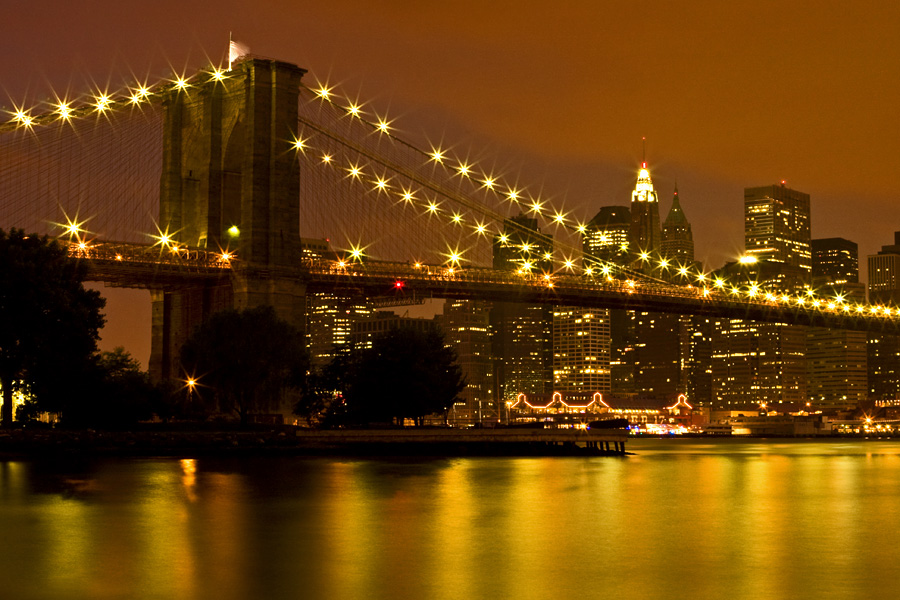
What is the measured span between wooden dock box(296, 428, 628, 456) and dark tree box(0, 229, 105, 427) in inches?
456

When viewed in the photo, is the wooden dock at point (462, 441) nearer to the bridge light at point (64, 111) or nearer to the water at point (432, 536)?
the water at point (432, 536)

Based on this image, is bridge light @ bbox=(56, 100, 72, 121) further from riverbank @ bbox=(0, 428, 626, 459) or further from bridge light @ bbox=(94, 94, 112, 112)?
riverbank @ bbox=(0, 428, 626, 459)

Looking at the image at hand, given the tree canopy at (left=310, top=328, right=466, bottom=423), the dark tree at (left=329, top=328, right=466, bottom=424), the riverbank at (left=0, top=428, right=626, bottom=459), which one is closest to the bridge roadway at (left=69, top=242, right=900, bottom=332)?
the tree canopy at (left=310, top=328, right=466, bottom=423)

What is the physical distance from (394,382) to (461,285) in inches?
749

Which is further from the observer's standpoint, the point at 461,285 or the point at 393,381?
the point at 461,285

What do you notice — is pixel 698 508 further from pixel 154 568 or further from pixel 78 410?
pixel 78 410

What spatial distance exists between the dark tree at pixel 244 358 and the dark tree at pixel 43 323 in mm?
6398

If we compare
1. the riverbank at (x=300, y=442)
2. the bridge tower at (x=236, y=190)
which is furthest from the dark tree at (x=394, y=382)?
the bridge tower at (x=236, y=190)

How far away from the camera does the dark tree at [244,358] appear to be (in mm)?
63500

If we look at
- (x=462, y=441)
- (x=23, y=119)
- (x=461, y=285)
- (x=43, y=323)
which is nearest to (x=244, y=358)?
(x=43, y=323)

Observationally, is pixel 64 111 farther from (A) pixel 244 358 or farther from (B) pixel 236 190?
(A) pixel 244 358

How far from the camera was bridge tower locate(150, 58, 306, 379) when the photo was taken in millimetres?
71562

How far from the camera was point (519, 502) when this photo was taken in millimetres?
35219

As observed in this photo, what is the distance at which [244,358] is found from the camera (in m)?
63.3
